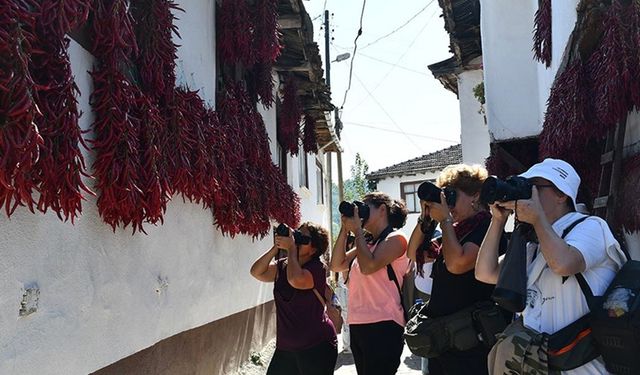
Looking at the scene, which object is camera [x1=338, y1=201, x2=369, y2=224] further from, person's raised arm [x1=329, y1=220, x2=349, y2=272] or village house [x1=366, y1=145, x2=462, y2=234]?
village house [x1=366, y1=145, x2=462, y2=234]

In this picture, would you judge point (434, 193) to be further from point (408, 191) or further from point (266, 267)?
point (408, 191)

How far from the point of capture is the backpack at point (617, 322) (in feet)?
5.95

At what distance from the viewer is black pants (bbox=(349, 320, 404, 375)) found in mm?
3281

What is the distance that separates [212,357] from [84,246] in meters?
2.48

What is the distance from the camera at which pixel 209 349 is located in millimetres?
4746

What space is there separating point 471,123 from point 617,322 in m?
9.78

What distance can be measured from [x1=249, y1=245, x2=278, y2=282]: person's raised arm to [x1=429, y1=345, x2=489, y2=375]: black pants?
159 cm

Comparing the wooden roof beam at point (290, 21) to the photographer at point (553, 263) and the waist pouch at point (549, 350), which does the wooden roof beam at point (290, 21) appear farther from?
the waist pouch at point (549, 350)

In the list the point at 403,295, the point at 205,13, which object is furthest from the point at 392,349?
the point at 205,13

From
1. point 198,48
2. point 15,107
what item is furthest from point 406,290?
point 198,48

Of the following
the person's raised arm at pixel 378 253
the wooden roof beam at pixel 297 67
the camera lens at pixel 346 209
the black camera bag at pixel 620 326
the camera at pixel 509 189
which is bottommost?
the black camera bag at pixel 620 326

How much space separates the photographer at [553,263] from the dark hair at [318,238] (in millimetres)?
1707

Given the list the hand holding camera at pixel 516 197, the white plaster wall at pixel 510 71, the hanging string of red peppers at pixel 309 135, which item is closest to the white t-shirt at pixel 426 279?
the hand holding camera at pixel 516 197

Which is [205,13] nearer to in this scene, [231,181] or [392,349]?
[231,181]
